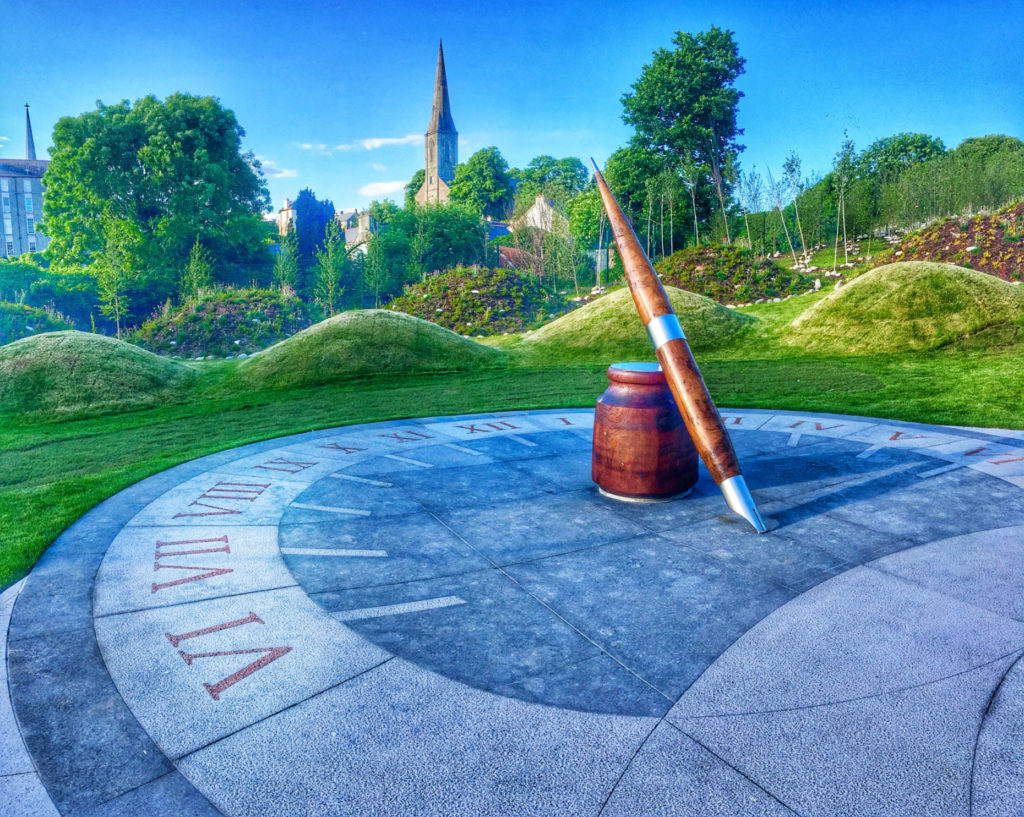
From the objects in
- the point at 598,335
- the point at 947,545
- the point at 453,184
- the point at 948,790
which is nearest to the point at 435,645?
the point at 948,790

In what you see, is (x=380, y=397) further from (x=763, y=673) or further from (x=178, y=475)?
(x=763, y=673)

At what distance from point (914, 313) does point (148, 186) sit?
43744 mm

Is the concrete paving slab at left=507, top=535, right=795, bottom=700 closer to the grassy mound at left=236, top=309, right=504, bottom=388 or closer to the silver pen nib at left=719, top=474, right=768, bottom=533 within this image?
the silver pen nib at left=719, top=474, right=768, bottom=533

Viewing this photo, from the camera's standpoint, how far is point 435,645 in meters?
4.05

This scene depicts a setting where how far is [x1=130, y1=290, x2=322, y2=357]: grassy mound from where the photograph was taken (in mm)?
24672

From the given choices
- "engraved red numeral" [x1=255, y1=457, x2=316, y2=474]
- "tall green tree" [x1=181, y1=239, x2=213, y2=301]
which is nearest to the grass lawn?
"engraved red numeral" [x1=255, y1=457, x2=316, y2=474]

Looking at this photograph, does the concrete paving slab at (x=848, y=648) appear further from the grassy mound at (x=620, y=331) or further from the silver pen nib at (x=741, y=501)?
the grassy mound at (x=620, y=331)

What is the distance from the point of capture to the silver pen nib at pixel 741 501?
5.96m

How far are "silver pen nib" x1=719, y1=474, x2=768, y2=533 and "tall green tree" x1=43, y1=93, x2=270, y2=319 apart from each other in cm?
4127

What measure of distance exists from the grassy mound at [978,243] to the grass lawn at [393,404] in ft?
30.4

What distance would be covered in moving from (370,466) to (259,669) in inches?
187

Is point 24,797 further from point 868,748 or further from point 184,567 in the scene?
point 868,748

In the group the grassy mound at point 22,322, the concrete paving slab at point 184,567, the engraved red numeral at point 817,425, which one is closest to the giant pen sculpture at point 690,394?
the concrete paving slab at point 184,567

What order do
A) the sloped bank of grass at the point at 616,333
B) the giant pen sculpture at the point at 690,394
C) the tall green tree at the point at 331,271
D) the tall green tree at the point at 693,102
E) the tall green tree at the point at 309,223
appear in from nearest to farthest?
the giant pen sculpture at the point at 690,394 < the sloped bank of grass at the point at 616,333 < the tall green tree at the point at 331,271 < the tall green tree at the point at 693,102 < the tall green tree at the point at 309,223
